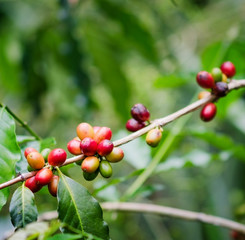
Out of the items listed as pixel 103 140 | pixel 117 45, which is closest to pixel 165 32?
pixel 117 45

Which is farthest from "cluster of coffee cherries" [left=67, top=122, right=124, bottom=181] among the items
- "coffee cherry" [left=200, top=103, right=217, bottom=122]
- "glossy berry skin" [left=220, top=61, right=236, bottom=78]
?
"glossy berry skin" [left=220, top=61, right=236, bottom=78]

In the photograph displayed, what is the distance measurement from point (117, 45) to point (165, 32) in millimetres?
349

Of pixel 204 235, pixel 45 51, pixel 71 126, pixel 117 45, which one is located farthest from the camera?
pixel 71 126

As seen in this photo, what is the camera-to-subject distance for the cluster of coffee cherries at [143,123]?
65 cm

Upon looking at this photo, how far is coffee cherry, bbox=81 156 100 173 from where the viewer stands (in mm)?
601

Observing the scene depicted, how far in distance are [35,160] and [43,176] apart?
40 mm

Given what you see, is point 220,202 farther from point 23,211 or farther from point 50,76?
point 23,211

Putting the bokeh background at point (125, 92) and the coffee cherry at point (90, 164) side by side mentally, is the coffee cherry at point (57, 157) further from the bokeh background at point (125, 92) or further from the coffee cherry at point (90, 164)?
the bokeh background at point (125, 92)

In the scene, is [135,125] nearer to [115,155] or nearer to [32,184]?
[115,155]

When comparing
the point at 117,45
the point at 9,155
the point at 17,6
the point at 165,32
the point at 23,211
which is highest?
the point at 17,6

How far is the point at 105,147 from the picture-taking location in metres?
0.61

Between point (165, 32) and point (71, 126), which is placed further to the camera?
point (71, 126)

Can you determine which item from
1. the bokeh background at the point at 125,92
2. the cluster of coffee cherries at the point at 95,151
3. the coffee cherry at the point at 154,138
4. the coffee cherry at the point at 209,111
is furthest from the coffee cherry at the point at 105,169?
the bokeh background at the point at 125,92

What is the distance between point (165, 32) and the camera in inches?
77.5
